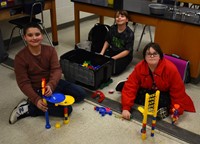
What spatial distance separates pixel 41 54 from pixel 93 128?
2.30 feet

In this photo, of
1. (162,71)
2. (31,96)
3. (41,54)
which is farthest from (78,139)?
(162,71)

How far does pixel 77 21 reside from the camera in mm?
3268

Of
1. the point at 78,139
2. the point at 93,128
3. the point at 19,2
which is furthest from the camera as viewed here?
the point at 19,2

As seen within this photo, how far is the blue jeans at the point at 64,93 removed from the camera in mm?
1995

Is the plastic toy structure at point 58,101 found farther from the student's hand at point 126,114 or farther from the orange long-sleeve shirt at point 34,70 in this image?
the student's hand at point 126,114

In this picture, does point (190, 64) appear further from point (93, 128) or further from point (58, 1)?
point (58, 1)

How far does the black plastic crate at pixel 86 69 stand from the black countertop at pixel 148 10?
666 mm

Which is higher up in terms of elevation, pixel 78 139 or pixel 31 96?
pixel 31 96

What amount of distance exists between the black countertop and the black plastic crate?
67cm

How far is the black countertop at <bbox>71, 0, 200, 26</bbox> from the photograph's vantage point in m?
2.45

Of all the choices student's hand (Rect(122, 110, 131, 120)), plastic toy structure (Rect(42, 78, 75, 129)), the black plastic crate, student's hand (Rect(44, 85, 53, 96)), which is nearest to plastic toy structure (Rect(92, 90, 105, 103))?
the black plastic crate

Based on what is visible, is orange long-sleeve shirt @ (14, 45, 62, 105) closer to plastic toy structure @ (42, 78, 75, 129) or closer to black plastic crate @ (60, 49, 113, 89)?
plastic toy structure @ (42, 78, 75, 129)

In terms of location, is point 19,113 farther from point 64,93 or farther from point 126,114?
point 126,114

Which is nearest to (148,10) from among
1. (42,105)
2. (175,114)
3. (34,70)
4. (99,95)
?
(99,95)
